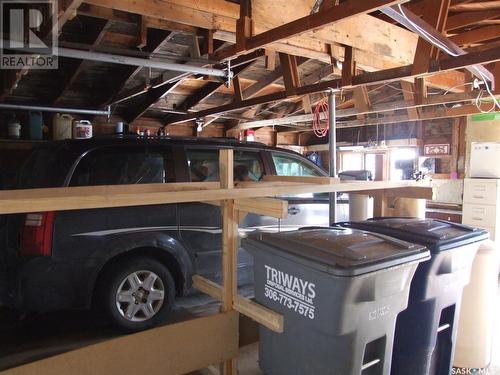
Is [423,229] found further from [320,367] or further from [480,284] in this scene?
[320,367]

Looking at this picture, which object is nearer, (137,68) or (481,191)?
(137,68)

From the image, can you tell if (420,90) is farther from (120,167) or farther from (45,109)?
(45,109)

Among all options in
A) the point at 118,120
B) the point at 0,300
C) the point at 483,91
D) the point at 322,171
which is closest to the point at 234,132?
the point at 118,120

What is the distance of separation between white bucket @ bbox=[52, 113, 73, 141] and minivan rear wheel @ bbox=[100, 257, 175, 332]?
3.15 meters

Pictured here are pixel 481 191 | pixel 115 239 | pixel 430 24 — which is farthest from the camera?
pixel 481 191

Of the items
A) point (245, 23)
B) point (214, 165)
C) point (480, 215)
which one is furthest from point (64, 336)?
point (480, 215)

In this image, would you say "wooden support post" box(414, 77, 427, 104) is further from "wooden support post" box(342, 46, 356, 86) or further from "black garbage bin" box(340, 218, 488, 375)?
"black garbage bin" box(340, 218, 488, 375)

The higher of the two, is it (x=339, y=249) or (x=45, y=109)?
(x=45, y=109)

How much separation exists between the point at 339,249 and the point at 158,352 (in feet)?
3.19

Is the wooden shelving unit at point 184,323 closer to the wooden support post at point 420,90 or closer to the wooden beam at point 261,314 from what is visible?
the wooden beam at point 261,314

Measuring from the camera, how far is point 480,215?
5.71m

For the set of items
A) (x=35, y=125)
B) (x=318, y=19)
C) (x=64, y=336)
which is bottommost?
(x=64, y=336)

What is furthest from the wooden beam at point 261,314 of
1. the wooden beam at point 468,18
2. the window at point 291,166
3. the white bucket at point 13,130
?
the white bucket at point 13,130

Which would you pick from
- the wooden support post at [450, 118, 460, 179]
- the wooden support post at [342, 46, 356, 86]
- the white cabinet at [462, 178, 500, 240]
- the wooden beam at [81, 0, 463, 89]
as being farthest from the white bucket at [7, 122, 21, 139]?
the wooden support post at [450, 118, 460, 179]
